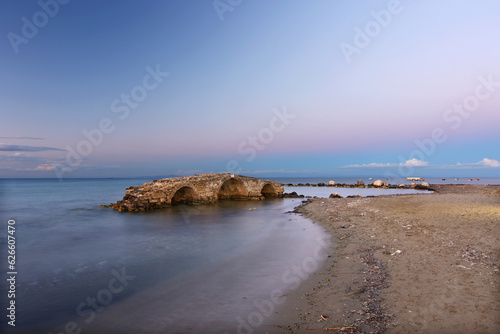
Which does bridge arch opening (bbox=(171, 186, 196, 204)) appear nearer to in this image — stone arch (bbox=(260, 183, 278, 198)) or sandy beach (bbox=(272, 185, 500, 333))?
stone arch (bbox=(260, 183, 278, 198))

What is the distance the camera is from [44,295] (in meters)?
6.26

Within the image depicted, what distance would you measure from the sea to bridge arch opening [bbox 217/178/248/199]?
16.5 meters

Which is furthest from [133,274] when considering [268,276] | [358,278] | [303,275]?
[358,278]

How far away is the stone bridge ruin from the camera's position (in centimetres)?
2111

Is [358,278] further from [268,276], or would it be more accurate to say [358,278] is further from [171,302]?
[171,302]

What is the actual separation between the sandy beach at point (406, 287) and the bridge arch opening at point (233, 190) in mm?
21416

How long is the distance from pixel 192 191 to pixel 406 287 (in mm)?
21769

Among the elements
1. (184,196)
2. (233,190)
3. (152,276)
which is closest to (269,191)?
(233,190)

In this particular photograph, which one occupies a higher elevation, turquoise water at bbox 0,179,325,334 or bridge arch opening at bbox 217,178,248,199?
bridge arch opening at bbox 217,178,248,199

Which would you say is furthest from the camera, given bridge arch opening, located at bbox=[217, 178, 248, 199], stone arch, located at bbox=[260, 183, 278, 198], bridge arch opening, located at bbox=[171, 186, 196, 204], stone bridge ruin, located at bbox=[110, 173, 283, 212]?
stone arch, located at bbox=[260, 183, 278, 198]

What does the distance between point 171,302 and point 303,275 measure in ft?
10.8

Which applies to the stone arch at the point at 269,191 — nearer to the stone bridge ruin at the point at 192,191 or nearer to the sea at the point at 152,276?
the stone bridge ruin at the point at 192,191

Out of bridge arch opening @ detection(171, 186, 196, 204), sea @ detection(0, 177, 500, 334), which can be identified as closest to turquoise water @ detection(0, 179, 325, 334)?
sea @ detection(0, 177, 500, 334)

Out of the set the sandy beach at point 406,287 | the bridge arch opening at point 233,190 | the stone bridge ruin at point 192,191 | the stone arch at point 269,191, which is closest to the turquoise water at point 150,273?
the sandy beach at point 406,287
